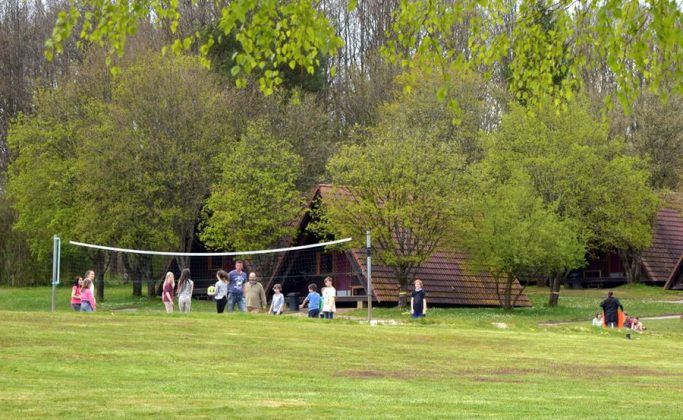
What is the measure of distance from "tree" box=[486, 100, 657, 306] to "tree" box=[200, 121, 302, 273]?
9.46 m

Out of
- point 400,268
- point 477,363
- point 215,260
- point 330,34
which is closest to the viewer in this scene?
point 330,34

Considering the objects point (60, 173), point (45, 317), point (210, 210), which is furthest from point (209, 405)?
point (60, 173)

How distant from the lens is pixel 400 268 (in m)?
45.8

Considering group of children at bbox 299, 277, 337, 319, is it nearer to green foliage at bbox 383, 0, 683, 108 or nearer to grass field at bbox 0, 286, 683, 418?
grass field at bbox 0, 286, 683, 418

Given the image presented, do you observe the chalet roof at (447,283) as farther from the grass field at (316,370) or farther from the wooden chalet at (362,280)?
the grass field at (316,370)

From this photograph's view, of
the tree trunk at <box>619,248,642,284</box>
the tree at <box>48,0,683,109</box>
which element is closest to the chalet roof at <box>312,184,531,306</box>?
the tree trunk at <box>619,248,642,284</box>

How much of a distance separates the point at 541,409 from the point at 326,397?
242 cm

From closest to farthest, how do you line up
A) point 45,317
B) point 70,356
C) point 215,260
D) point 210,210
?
point 70,356 < point 45,317 < point 210,210 < point 215,260

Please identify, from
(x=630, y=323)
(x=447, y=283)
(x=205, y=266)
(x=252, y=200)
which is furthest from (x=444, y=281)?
(x=630, y=323)

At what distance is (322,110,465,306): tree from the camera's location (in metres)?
44.9

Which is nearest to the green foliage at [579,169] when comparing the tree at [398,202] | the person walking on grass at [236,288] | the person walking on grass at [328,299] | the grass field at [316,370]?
the tree at [398,202]

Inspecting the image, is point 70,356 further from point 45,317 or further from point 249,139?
point 249,139

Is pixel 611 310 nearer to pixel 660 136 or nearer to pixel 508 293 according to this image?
pixel 508 293

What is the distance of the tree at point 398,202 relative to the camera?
147 feet
